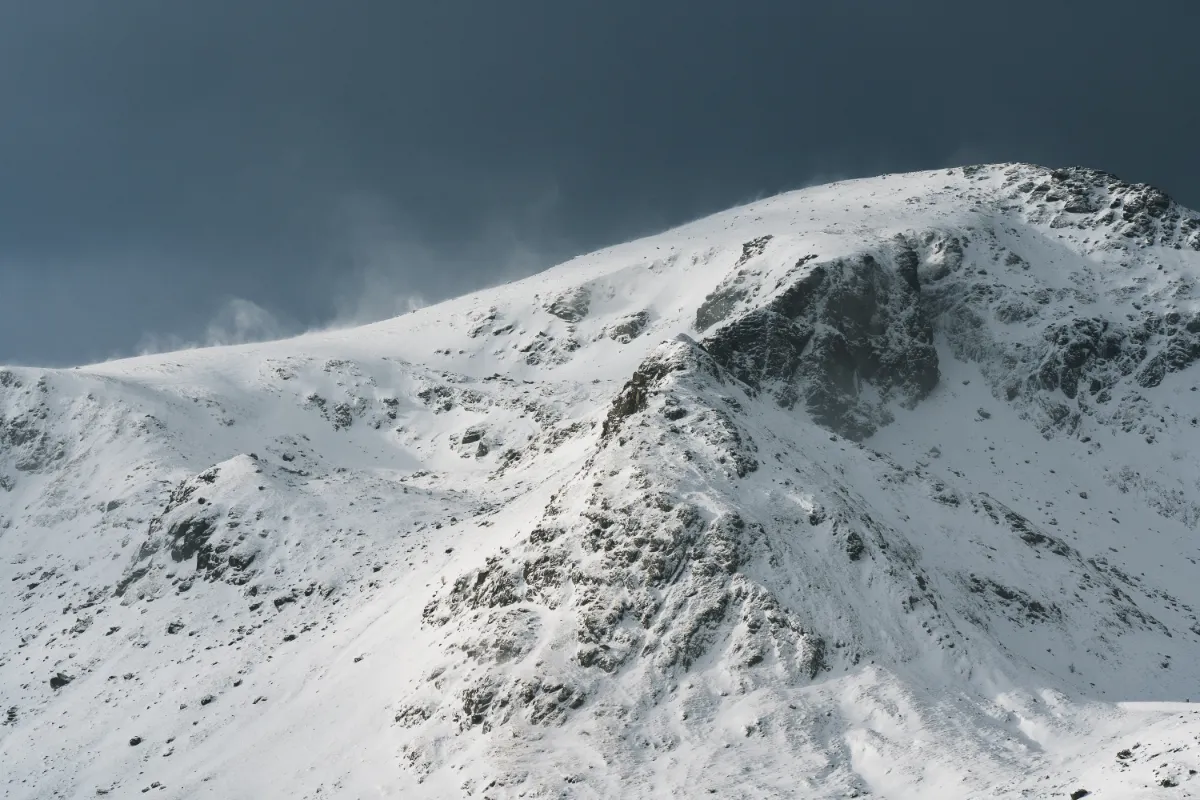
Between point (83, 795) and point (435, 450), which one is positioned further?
point (435, 450)

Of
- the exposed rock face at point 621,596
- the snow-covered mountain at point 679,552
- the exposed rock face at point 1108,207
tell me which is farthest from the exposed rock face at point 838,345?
the exposed rock face at point 621,596

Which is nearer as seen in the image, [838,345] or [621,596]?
[621,596]

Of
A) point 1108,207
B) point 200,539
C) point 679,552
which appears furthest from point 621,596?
point 1108,207

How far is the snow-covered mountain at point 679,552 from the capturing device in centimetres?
2594

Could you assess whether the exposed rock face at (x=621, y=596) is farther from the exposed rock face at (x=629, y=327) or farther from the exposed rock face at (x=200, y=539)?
the exposed rock face at (x=629, y=327)

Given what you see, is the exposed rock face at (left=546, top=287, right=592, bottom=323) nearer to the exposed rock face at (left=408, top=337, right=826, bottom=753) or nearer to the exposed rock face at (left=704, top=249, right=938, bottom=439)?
the exposed rock face at (left=704, top=249, right=938, bottom=439)

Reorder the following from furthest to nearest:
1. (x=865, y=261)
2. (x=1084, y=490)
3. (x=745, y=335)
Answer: (x=865, y=261) → (x=745, y=335) → (x=1084, y=490)

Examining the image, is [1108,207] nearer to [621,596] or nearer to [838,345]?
[838,345]

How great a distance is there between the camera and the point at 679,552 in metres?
30.1

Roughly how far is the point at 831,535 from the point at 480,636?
15.2m

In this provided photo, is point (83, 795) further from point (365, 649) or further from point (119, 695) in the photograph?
point (365, 649)

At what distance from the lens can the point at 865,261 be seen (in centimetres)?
7562

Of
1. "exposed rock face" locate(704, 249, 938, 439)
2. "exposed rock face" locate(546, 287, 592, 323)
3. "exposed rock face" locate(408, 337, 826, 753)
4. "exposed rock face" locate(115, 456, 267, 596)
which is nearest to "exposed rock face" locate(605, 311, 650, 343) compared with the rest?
"exposed rock face" locate(546, 287, 592, 323)

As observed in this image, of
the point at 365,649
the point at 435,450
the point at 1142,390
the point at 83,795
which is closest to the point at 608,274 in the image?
the point at 435,450
